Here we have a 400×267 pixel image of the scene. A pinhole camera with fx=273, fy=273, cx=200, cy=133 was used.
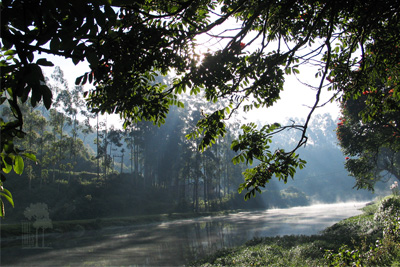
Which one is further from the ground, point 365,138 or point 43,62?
point 365,138

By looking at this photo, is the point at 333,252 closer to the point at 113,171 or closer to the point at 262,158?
Answer: the point at 262,158

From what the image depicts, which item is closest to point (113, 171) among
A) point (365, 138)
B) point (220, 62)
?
point (365, 138)

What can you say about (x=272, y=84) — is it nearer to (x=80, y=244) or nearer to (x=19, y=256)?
(x=19, y=256)

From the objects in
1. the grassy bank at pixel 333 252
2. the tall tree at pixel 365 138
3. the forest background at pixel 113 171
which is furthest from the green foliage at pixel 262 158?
the forest background at pixel 113 171

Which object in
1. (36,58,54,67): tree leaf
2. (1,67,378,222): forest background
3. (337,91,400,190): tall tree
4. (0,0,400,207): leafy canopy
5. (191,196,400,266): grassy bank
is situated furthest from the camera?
(1,67,378,222): forest background

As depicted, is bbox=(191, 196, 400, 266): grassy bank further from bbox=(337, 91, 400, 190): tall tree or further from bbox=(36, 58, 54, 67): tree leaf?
bbox=(36, 58, 54, 67): tree leaf

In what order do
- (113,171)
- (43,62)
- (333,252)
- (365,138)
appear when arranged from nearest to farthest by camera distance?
1. (43,62)
2. (333,252)
3. (365,138)
4. (113,171)

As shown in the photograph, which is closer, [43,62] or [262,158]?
[43,62]

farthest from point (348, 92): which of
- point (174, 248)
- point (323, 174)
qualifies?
point (323, 174)

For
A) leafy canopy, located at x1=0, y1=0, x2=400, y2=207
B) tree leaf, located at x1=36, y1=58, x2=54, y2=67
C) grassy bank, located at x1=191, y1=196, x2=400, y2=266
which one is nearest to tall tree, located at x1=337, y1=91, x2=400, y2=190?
grassy bank, located at x1=191, y1=196, x2=400, y2=266

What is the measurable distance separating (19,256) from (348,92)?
17.1 m

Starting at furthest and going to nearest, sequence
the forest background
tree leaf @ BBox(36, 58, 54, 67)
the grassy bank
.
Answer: the forest background, the grassy bank, tree leaf @ BBox(36, 58, 54, 67)

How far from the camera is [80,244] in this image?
707 inches

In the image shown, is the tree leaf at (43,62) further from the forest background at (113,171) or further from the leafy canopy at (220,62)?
the forest background at (113,171)
